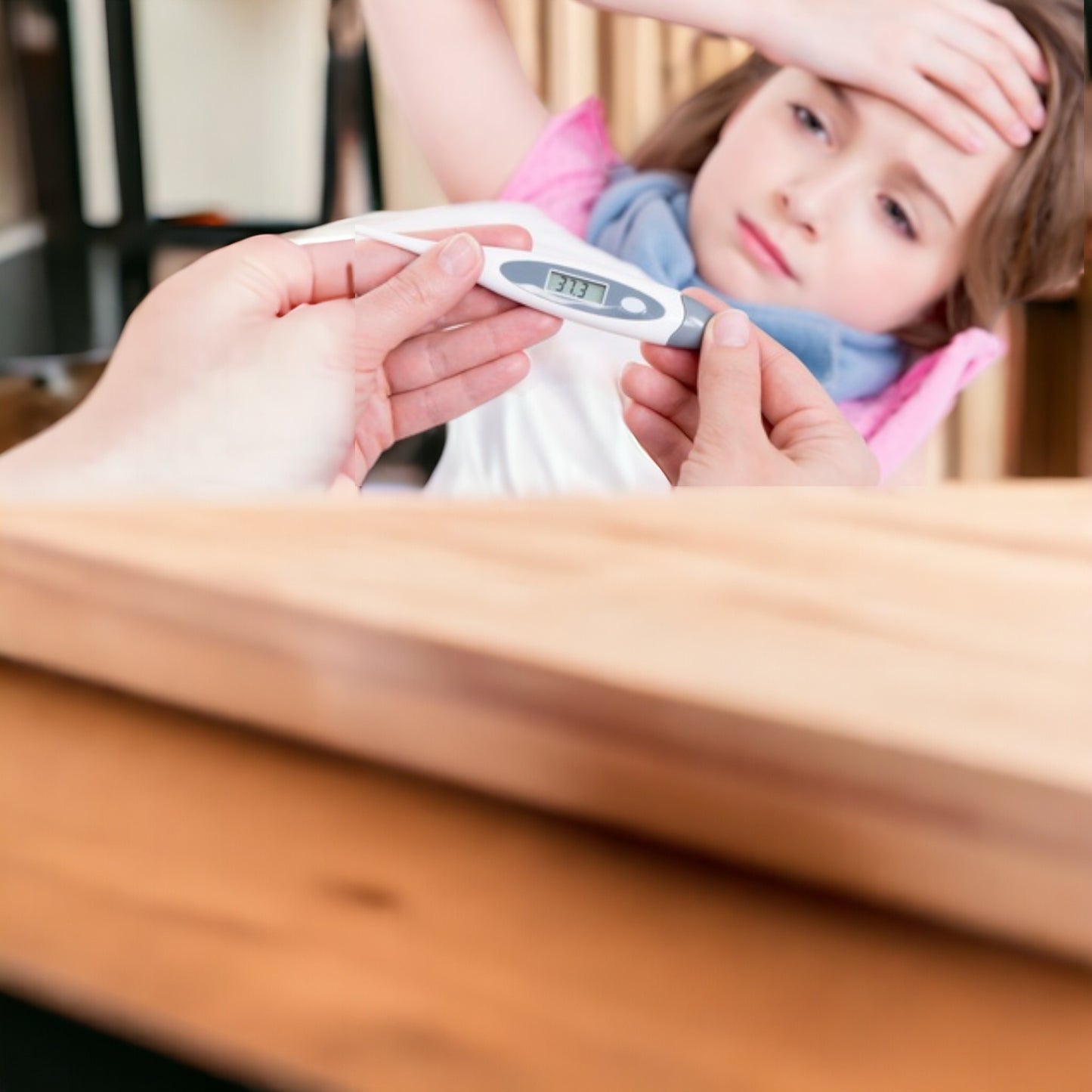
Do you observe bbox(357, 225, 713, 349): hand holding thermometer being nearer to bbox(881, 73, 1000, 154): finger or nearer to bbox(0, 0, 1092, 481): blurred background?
bbox(0, 0, 1092, 481): blurred background

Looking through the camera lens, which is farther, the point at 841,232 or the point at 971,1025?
the point at 841,232

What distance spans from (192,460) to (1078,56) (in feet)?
1.98

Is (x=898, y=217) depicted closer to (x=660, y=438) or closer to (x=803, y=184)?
(x=803, y=184)

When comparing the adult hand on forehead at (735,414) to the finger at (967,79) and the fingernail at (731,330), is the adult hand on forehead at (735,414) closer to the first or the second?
the fingernail at (731,330)

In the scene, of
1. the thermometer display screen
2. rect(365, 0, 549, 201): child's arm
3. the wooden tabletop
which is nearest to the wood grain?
the wooden tabletop

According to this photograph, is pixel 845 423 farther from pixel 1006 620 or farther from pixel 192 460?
pixel 192 460

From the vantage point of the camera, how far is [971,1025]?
33 cm

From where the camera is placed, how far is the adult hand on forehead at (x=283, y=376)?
2.20 feet

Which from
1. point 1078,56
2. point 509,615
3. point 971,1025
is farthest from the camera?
point 1078,56

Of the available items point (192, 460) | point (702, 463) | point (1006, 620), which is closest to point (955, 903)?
point (1006, 620)

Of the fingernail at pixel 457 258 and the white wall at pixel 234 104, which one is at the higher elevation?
the white wall at pixel 234 104

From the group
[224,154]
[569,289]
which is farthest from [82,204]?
[569,289]

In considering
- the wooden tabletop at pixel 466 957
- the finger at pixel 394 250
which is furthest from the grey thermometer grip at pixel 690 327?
the wooden tabletop at pixel 466 957

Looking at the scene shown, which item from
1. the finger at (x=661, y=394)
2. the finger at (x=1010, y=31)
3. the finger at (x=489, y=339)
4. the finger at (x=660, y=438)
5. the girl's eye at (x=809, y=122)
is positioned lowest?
the finger at (x=660, y=438)
